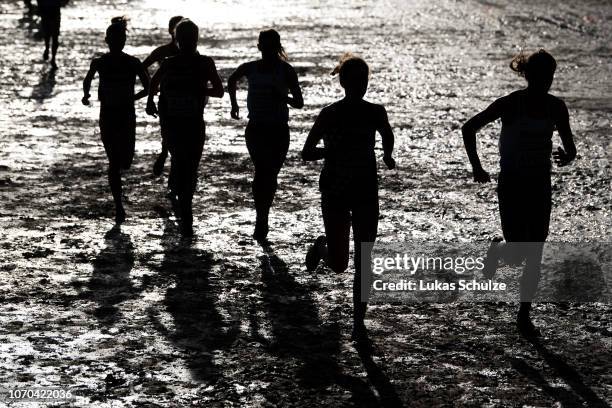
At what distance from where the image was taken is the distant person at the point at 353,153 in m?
8.43

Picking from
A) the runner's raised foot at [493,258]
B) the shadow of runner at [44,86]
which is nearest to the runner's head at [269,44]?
the runner's raised foot at [493,258]

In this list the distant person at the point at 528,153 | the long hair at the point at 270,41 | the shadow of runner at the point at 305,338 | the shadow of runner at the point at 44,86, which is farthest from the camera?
the shadow of runner at the point at 44,86

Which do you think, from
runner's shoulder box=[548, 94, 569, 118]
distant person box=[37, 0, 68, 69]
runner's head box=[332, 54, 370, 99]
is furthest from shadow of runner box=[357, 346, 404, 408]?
distant person box=[37, 0, 68, 69]

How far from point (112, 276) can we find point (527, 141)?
3459 millimetres

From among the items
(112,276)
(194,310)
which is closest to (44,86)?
(112,276)

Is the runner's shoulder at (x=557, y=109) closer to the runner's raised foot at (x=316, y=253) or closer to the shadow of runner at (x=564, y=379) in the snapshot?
the shadow of runner at (x=564, y=379)

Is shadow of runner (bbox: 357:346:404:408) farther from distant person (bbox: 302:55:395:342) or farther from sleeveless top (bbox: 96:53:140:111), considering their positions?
A: sleeveless top (bbox: 96:53:140:111)

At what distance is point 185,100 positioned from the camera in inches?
435

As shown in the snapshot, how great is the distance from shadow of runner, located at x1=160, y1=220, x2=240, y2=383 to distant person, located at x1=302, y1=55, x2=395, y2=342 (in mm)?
997

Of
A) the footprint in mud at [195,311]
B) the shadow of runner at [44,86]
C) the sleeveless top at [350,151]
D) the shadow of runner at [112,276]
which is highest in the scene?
the sleeveless top at [350,151]

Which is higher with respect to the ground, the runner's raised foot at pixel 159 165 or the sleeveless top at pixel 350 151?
the sleeveless top at pixel 350 151

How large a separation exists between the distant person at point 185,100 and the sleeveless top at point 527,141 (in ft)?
10.9

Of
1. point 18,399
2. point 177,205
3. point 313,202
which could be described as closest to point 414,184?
point 313,202

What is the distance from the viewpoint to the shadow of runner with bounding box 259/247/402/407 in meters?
7.73
